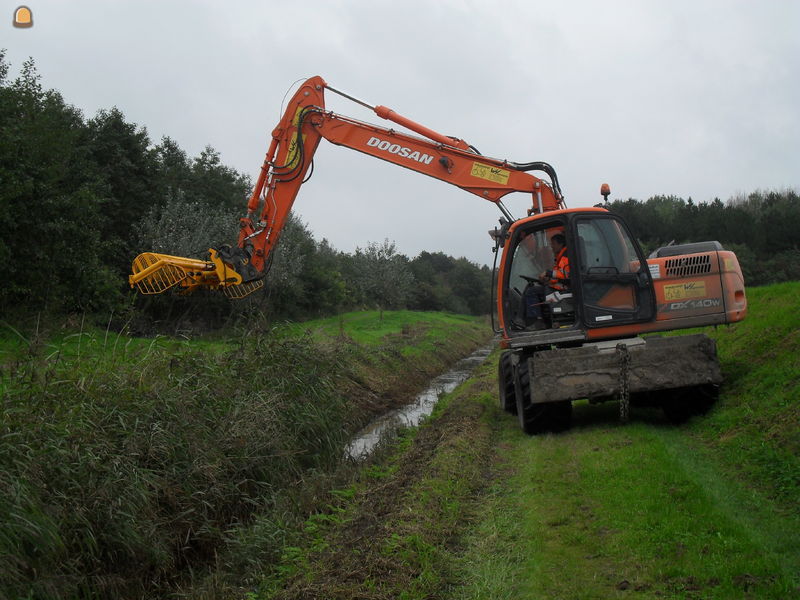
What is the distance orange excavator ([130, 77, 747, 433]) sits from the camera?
8.76 meters

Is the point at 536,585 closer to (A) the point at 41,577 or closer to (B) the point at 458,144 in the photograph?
(A) the point at 41,577

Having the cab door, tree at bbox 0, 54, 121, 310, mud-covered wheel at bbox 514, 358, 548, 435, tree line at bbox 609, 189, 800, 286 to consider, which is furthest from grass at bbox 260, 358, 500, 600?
tree line at bbox 609, 189, 800, 286

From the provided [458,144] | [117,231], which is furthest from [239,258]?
[117,231]

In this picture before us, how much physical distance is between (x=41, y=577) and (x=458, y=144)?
336 inches

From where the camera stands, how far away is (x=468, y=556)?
216 inches

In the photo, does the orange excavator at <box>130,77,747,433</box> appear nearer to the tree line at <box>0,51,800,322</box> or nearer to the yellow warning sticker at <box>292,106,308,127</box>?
the yellow warning sticker at <box>292,106,308,127</box>

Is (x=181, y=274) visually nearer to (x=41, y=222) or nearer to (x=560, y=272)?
(x=560, y=272)

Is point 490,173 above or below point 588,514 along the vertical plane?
above

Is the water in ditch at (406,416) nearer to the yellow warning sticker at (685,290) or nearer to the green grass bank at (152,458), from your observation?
the green grass bank at (152,458)

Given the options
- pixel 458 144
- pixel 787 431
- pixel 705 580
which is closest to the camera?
pixel 705 580

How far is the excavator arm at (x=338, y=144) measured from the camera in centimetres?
1127

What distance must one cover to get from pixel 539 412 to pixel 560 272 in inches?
75.4

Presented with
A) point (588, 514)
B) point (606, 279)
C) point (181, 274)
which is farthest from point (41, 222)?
point (588, 514)

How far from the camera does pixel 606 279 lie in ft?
30.9
